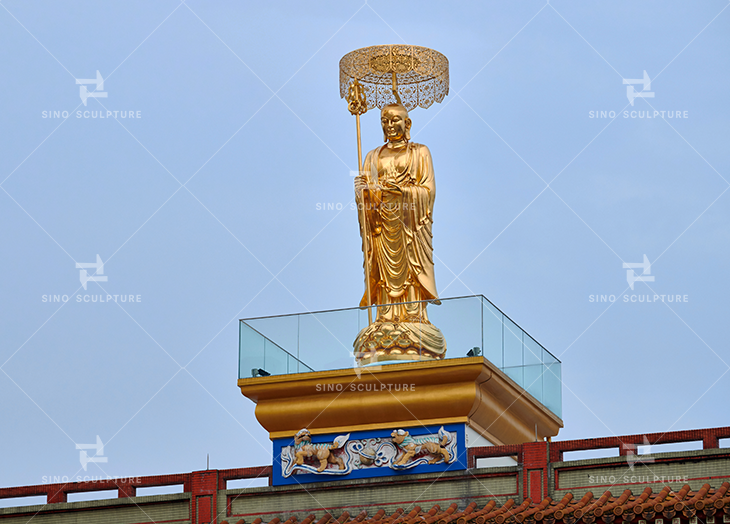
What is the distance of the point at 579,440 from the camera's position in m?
19.6

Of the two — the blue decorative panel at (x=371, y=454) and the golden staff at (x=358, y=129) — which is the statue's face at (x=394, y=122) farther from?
the blue decorative panel at (x=371, y=454)

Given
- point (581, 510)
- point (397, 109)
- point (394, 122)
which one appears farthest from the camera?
point (397, 109)

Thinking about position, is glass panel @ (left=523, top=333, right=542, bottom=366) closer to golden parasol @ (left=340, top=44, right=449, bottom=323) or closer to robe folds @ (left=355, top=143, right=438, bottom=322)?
robe folds @ (left=355, top=143, right=438, bottom=322)

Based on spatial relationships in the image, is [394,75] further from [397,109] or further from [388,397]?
[388,397]

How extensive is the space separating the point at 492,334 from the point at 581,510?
3466mm

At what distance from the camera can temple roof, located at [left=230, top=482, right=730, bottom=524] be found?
17922mm

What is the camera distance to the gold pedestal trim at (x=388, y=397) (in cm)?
2083

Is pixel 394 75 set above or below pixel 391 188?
above

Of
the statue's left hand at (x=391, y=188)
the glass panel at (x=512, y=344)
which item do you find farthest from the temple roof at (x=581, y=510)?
the statue's left hand at (x=391, y=188)

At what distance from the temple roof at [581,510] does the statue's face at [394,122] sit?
20.1 ft

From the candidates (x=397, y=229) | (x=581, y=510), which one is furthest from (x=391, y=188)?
(x=581, y=510)

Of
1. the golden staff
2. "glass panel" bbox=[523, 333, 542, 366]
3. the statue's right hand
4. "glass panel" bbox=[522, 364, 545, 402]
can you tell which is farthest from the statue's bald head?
"glass panel" bbox=[522, 364, 545, 402]

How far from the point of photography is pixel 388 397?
825 inches

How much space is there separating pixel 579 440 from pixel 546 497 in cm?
84
